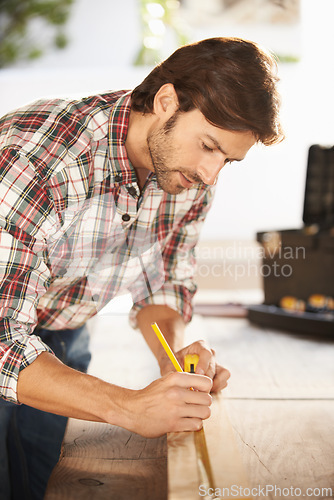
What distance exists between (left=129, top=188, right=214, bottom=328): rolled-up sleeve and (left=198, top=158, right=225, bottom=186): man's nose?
0.27m

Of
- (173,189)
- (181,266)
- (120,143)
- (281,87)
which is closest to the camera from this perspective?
(120,143)

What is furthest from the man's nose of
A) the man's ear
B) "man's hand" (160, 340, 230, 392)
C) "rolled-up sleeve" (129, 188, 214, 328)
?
"man's hand" (160, 340, 230, 392)

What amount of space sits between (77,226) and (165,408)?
531mm

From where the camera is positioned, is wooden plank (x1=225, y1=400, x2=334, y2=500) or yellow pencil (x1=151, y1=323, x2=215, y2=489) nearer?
yellow pencil (x1=151, y1=323, x2=215, y2=489)

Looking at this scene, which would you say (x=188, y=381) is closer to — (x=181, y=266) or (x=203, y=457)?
(x=203, y=457)

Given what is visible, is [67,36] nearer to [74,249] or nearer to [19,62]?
[19,62]

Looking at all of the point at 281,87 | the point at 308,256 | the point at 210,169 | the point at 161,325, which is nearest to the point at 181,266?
the point at 161,325

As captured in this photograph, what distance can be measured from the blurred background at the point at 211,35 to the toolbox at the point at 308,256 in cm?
323

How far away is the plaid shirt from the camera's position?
112 centimetres

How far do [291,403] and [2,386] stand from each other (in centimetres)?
72

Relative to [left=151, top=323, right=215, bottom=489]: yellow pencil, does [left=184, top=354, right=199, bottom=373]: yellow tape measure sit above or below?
above

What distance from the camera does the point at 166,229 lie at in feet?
5.33

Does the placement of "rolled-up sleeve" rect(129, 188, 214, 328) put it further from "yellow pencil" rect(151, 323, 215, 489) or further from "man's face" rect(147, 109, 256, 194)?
"yellow pencil" rect(151, 323, 215, 489)

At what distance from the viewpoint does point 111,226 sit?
4.72 feet
